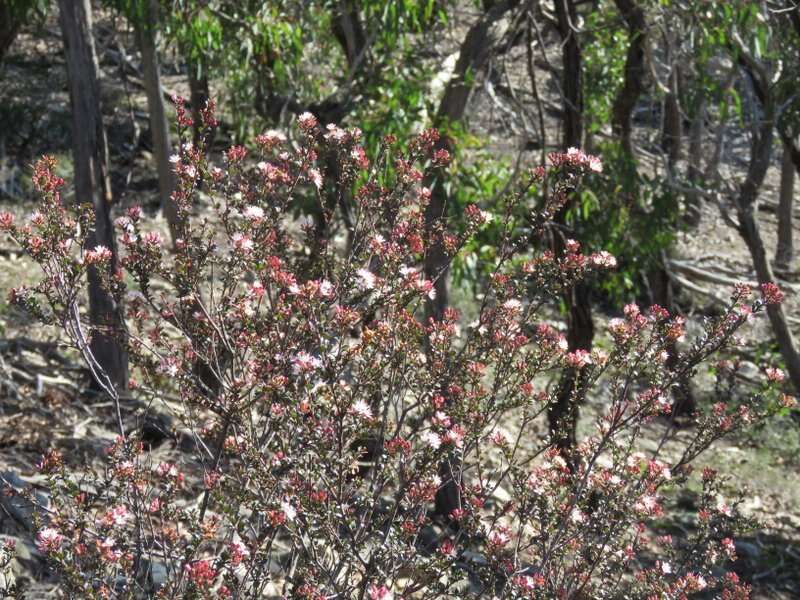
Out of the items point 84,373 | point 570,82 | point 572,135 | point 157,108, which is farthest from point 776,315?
point 84,373

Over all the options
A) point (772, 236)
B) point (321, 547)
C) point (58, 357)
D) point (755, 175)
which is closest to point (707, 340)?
point (321, 547)

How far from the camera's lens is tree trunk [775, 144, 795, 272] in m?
13.1

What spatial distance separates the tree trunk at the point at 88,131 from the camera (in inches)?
253

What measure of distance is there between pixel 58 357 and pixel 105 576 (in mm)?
4573

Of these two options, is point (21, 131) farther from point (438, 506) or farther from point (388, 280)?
point (388, 280)

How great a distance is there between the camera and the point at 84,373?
23.0ft

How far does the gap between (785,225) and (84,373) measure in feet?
30.8

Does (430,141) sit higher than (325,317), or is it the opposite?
(430,141)

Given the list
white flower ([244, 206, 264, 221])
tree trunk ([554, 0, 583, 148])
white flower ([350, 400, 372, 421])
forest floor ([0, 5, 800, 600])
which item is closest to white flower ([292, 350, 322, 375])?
white flower ([350, 400, 372, 421])

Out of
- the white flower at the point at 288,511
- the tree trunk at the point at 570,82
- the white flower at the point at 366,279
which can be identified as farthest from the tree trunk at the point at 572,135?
the white flower at the point at 288,511

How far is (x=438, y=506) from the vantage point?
657 centimetres

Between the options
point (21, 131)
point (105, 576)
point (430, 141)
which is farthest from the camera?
point (21, 131)

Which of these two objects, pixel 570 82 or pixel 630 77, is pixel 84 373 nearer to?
pixel 570 82

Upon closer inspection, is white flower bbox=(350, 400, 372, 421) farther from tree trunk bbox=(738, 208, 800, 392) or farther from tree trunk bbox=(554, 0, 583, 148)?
tree trunk bbox=(738, 208, 800, 392)
